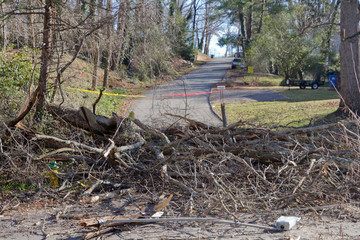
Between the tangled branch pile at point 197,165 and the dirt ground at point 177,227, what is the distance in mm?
250

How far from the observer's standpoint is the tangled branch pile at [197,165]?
5.15 m

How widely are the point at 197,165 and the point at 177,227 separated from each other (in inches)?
71.1

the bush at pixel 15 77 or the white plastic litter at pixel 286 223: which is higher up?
the bush at pixel 15 77

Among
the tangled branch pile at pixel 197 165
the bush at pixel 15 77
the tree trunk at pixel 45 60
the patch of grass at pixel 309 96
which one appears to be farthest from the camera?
the patch of grass at pixel 309 96

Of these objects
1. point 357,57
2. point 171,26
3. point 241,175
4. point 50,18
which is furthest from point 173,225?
point 357,57

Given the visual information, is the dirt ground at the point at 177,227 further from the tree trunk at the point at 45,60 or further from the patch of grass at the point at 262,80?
the patch of grass at the point at 262,80

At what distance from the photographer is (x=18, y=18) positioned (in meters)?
10.5

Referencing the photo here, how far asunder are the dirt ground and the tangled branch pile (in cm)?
25

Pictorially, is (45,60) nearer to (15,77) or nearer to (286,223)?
(15,77)

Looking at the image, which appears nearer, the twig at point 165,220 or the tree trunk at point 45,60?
the twig at point 165,220

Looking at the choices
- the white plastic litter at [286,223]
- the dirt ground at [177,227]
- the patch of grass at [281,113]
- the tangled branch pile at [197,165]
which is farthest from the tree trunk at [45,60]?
the white plastic litter at [286,223]

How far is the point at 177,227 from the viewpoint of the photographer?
4527mm

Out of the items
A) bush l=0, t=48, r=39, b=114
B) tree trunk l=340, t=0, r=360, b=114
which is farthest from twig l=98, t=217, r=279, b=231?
tree trunk l=340, t=0, r=360, b=114

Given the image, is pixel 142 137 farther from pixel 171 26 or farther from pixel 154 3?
pixel 171 26
